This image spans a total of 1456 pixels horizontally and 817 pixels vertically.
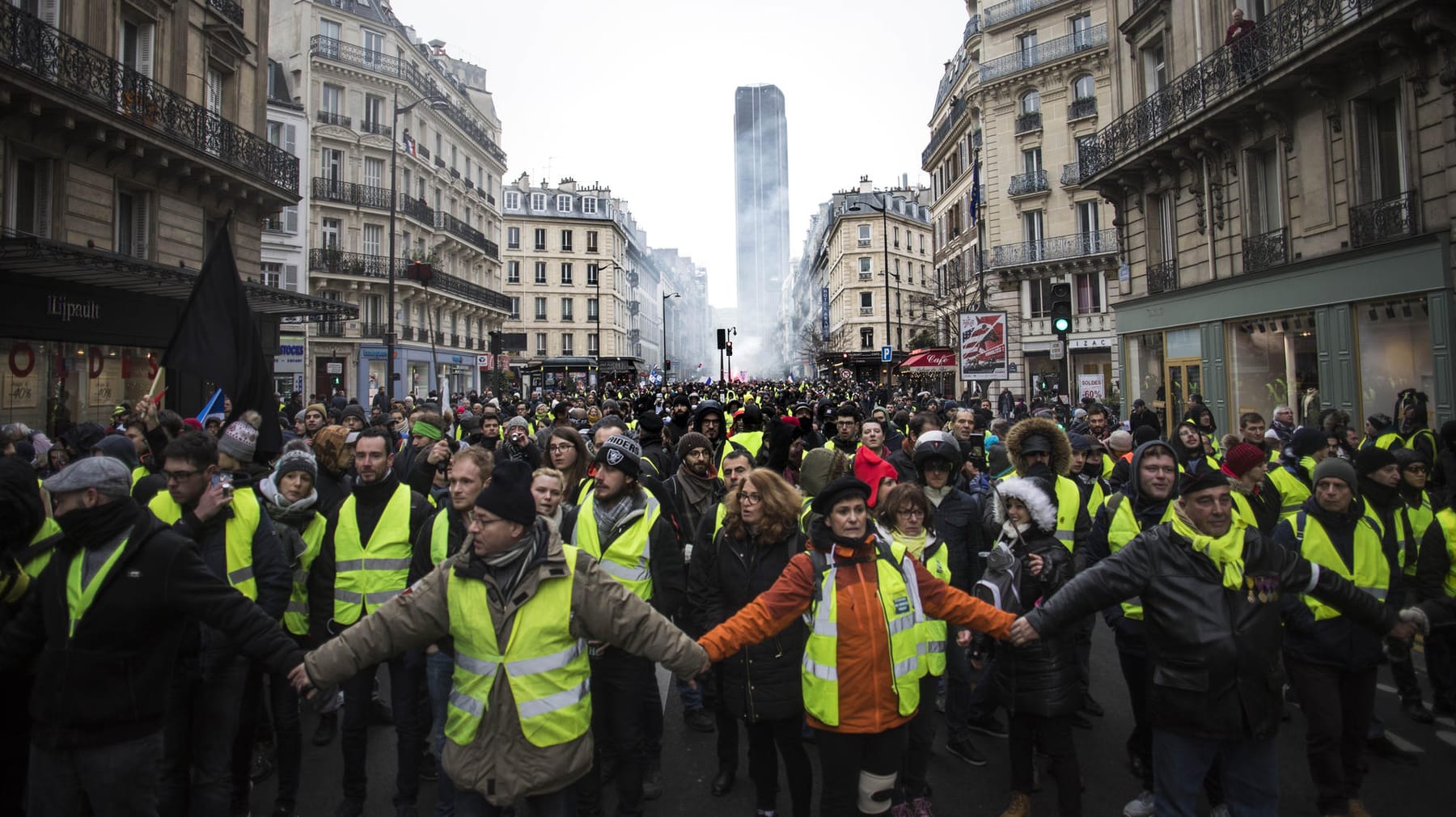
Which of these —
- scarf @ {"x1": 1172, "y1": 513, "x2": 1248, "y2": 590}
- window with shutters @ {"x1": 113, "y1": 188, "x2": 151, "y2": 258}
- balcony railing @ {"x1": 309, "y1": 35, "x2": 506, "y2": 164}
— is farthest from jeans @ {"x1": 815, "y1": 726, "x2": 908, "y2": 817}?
balcony railing @ {"x1": 309, "y1": 35, "x2": 506, "y2": 164}

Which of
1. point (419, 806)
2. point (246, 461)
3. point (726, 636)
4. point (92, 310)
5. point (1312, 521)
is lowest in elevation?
point (419, 806)

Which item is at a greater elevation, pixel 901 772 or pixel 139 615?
pixel 139 615

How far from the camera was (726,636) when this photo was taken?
3.40 metres

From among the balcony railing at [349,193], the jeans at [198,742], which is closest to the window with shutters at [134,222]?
the jeans at [198,742]

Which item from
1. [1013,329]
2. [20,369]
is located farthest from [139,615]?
[1013,329]

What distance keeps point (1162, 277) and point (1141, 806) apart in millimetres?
18120

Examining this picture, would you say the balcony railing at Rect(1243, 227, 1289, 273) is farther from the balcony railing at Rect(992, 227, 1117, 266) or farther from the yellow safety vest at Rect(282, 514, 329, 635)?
the yellow safety vest at Rect(282, 514, 329, 635)

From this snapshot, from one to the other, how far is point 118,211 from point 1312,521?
19831 millimetres

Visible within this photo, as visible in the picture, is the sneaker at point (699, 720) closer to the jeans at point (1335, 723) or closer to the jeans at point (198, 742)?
the jeans at point (198, 742)

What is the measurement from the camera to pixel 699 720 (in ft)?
18.6

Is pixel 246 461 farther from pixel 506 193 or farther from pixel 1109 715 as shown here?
pixel 506 193

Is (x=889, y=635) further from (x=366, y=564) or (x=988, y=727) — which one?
(x=366, y=564)

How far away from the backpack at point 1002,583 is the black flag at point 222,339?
5129 mm

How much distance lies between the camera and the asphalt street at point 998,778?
14.1ft
